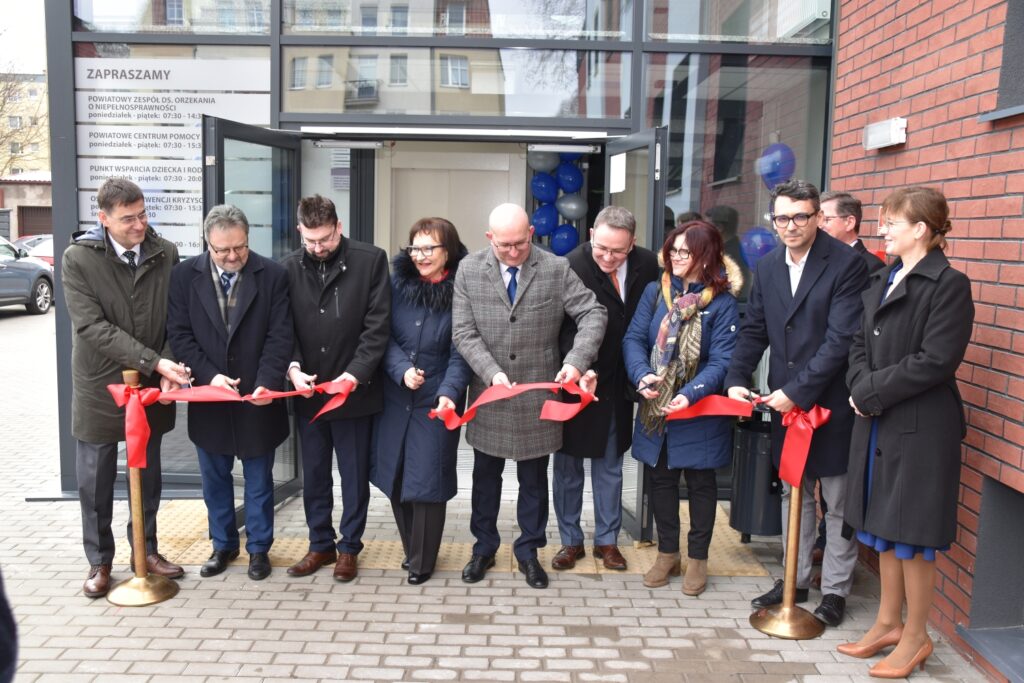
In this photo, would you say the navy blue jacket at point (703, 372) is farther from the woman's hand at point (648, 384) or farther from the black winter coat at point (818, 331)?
the black winter coat at point (818, 331)

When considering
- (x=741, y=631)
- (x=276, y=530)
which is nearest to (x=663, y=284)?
(x=741, y=631)

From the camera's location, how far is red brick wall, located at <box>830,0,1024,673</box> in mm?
3623

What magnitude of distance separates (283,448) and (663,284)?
2889 millimetres

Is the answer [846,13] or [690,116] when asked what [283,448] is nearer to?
[690,116]

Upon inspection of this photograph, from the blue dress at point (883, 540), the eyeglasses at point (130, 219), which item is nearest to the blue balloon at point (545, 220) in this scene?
the eyeglasses at point (130, 219)

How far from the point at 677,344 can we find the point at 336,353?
173 centimetres

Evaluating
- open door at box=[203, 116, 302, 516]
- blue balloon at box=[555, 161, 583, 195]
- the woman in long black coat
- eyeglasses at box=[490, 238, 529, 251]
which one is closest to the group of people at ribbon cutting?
eyeglasses at box=[490, 238, 529, 251]

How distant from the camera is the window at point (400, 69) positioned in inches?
237

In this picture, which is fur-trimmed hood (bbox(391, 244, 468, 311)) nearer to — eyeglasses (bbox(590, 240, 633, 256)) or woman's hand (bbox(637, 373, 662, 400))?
eyeglasses (bbox(590, 240, 633, 256))

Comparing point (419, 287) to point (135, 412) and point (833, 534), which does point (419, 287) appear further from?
point (833, 534)

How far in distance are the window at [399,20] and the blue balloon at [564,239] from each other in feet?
11.8

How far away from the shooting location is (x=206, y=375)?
4441mm

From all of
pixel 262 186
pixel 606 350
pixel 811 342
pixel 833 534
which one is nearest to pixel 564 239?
pixel 262 186

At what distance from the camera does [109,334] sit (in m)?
4.29
